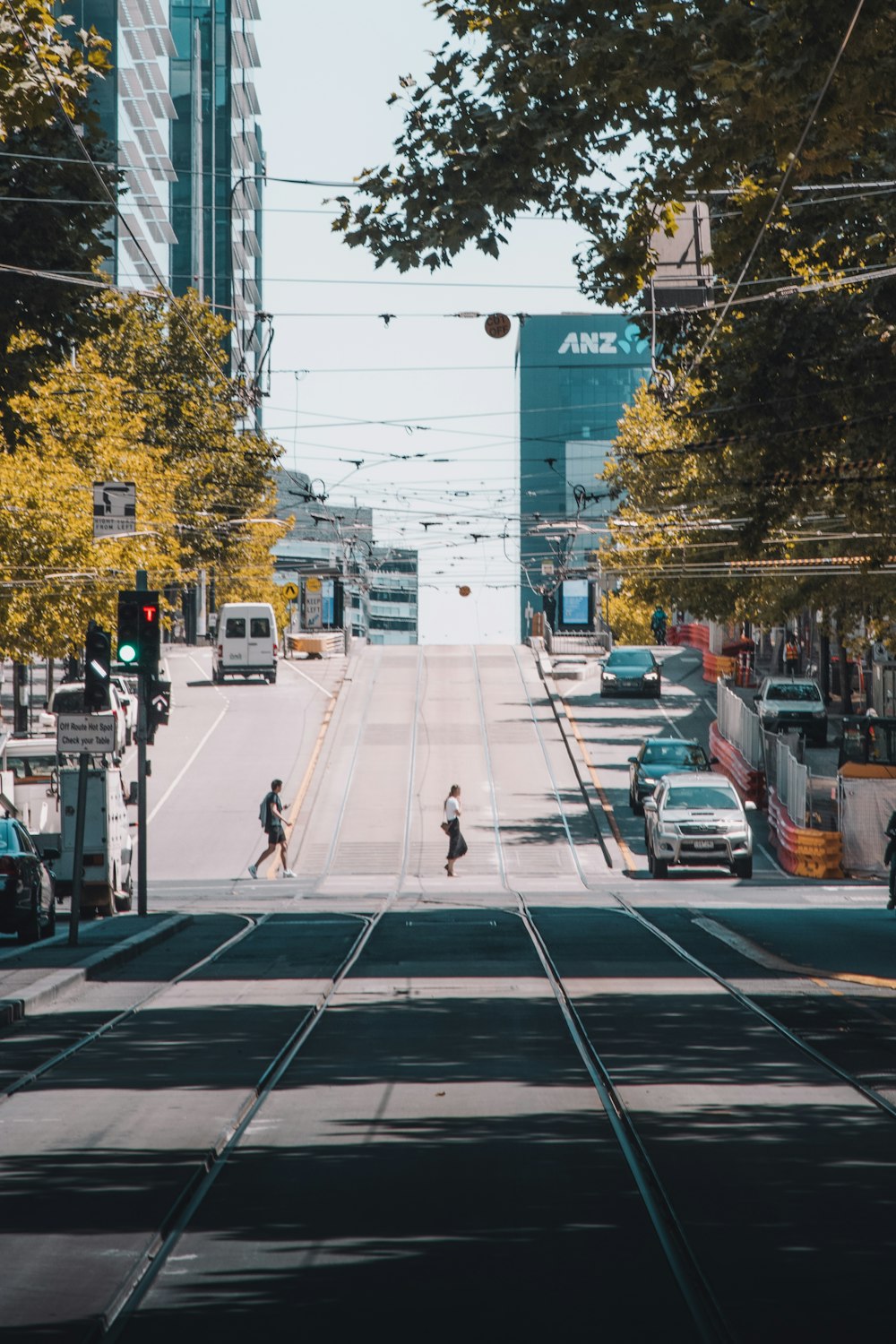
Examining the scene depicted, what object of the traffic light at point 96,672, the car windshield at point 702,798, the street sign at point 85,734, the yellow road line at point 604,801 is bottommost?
the yellow road line at point 604,801

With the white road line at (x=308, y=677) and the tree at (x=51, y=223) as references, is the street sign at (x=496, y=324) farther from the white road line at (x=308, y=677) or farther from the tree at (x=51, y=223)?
the white road line at (x=308, y=677)

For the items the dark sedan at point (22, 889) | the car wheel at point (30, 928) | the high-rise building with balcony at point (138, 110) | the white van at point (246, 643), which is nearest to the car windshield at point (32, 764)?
the dark sedan at point (22, 889)

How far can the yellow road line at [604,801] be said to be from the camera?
3923 cm

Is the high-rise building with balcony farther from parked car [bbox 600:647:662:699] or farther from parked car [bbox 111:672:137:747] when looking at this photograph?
parked car [bbox 111:672:137:747]

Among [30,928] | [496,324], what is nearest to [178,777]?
[496,324]

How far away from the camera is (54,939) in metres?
22.0

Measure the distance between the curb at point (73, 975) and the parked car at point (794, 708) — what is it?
3360 cm

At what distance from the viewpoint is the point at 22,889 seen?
21031mm

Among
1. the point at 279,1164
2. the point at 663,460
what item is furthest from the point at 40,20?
the point at 663,460

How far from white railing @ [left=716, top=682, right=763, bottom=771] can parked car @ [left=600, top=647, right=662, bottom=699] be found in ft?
40.8

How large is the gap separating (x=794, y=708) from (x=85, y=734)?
1501 inches

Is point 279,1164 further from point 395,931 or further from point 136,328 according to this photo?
point 136,328

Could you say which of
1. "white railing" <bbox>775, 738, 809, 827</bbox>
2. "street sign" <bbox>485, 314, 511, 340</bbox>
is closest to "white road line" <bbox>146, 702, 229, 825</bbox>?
"white railing" <bbox>775, 738, 809, 827</bbox>

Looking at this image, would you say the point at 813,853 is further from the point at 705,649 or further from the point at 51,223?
the point at 705,649
